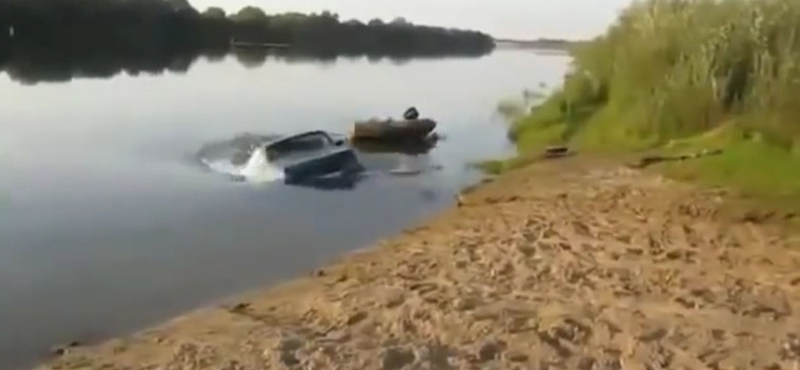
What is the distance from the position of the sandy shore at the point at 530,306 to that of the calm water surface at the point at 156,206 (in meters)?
1.36

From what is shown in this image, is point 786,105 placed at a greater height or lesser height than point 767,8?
lesser

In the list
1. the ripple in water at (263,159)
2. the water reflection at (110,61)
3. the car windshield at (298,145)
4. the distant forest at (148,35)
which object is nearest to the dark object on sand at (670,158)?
the ripple in water at (263,159)

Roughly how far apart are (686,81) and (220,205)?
439 inches

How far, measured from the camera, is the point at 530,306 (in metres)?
12.6

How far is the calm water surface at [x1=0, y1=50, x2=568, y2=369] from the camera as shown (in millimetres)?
15109

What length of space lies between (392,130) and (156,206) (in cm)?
1367

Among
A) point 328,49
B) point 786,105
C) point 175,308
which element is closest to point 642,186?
point 786,105

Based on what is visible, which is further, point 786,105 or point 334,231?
point 786,105

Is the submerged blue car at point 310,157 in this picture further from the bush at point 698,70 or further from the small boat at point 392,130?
the bush at point 698,70

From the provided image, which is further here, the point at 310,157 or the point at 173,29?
the point at 173,29

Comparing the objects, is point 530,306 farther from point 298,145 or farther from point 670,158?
point 298,145

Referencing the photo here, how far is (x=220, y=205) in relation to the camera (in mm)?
22688

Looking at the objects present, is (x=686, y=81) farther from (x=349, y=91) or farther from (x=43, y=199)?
(x=349, y=91)

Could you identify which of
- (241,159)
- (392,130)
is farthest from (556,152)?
(392,130)
